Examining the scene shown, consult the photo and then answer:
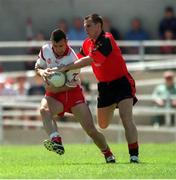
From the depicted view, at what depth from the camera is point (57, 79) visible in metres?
15.3

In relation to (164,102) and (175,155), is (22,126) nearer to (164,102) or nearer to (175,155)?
(164,102)

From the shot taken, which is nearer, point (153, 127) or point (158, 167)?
point (158, 167)

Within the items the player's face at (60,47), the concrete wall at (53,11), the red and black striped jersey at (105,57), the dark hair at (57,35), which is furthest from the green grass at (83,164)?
the concrete wall at (53,11)

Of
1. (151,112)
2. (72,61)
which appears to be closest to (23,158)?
(72,61)

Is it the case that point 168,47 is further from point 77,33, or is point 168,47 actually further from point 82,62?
point 82,62

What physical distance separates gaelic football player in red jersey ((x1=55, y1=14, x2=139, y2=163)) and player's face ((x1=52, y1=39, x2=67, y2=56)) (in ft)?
0.98

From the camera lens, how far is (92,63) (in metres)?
15.2

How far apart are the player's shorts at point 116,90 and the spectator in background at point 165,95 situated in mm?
8668

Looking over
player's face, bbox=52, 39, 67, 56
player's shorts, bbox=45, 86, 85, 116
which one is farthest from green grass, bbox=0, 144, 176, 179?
player's face, bbox=52, 39, 67, 56

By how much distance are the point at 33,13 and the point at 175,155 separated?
42.8ft

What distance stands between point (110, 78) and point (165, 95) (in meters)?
8.99

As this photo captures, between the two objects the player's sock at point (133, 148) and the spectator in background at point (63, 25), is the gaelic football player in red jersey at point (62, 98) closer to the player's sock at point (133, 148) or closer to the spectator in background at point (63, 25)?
the player's sock at point (133, 148)

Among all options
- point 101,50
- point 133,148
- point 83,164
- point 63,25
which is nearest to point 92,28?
point 101,50

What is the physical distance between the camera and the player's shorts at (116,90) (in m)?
15.5
